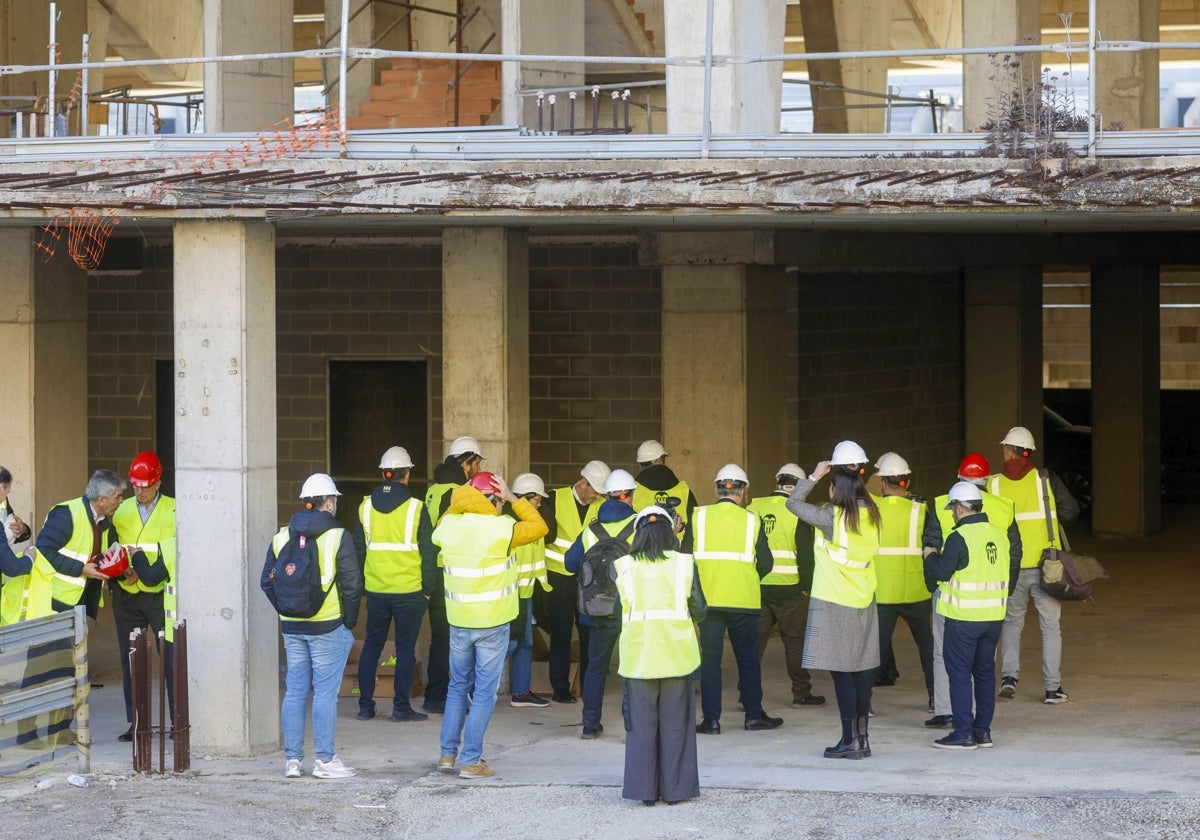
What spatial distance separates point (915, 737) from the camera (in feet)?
38.2

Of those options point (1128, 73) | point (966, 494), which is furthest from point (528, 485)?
point (1128, 73)

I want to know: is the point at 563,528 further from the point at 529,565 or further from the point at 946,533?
the point at 946,533

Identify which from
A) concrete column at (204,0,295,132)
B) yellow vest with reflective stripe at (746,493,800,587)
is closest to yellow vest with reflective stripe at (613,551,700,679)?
yellow vest with reflective stripe at (746,493,800,587)

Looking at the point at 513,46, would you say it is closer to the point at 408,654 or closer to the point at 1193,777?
the point at 408,654

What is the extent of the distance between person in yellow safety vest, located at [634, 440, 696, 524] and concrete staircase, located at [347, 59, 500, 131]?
5.11 meters

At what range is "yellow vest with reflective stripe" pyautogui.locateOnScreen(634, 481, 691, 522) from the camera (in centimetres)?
1333

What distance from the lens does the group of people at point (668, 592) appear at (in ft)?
32.1

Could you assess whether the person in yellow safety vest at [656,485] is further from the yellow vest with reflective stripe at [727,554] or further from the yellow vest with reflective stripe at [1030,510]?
the yellow vest with reflective stripe at [1030,510]

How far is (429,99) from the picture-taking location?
58.6 ft

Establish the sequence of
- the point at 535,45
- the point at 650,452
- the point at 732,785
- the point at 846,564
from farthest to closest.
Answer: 1. the point at 535,45
2. the point at 650,452
3. the point at 846,564
4. the point at 732,785

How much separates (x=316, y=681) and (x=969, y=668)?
400 centimetres

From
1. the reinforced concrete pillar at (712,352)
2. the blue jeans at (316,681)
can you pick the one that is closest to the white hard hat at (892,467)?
the blue jeans at (316,681)

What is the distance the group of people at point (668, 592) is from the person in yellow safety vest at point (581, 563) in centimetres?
1

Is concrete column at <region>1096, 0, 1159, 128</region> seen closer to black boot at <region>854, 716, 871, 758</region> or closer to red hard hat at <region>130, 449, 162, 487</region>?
black boot at <region>854, 716, 871, 758</region>
